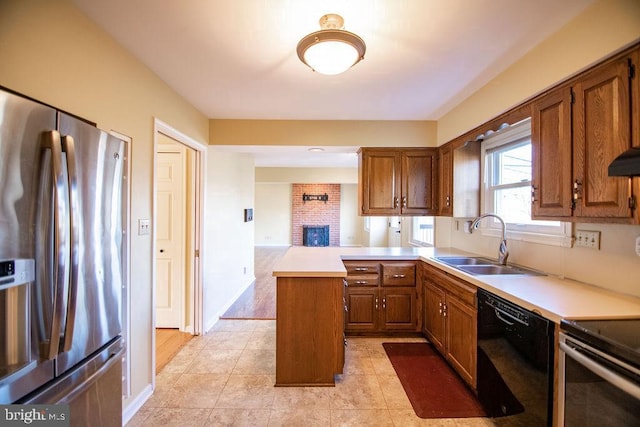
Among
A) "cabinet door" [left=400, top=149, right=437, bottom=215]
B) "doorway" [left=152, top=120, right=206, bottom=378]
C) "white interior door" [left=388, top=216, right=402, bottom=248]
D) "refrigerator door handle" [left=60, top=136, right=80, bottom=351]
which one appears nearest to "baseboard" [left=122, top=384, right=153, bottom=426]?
"doorway" [left=152, top=120, right=206, bottom=378]

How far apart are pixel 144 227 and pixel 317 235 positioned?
278 inches

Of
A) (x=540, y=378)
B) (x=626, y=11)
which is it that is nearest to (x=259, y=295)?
(x=540, y=378)

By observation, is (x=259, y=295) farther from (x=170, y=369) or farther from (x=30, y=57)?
(x=30, y=57)

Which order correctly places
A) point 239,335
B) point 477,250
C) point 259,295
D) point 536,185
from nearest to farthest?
point 536,185, point 477,250, point 239,335, point 259,295

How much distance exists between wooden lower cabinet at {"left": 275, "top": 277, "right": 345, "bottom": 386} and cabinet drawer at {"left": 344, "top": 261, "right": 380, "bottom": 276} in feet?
2.43

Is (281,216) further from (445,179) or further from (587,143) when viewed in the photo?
(587,143)

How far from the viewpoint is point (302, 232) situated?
899 cm

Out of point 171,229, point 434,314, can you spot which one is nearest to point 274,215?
point 171,229

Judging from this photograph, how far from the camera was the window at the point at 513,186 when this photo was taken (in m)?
2.00

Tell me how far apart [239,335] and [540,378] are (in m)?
2.58

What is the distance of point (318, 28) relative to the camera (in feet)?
4.93

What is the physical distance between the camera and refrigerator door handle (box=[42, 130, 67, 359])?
853 millimetres

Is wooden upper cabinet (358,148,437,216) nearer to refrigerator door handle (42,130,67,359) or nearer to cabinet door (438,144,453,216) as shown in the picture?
cabinet door (438,144,453,216)

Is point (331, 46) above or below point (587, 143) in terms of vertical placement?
above
